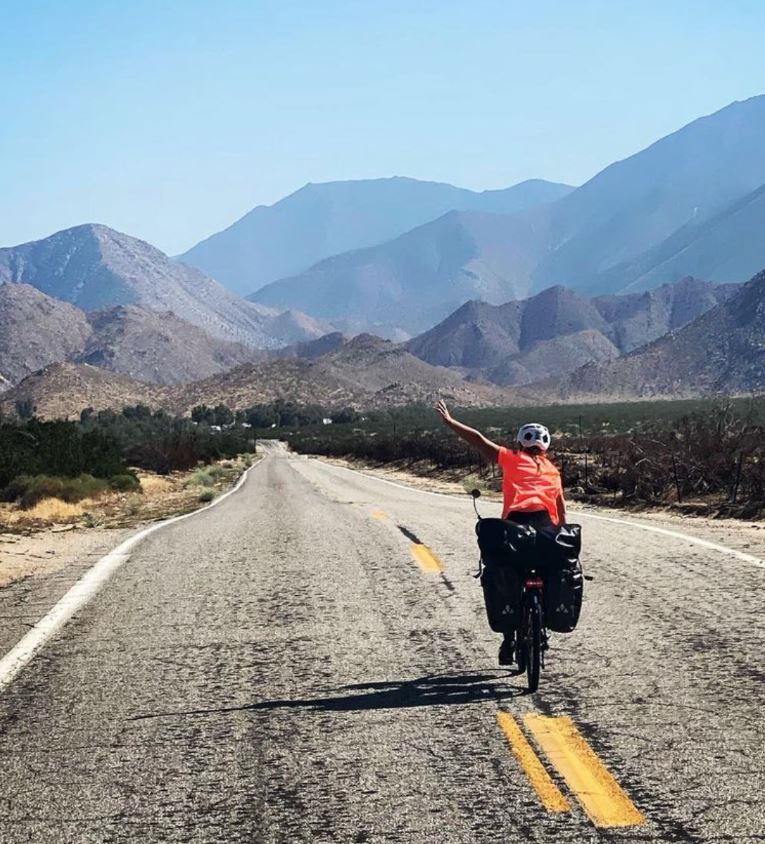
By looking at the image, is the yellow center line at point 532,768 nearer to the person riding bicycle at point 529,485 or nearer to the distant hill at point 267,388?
the person riding bicycle at point 529,485

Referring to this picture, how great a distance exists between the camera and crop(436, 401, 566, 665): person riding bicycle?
23.4 ft

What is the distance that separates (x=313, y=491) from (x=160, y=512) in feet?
21.8

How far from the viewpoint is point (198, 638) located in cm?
830

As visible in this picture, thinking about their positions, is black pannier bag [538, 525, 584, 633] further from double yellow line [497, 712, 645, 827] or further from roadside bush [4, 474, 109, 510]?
roadside bush [4, 474, 109, 510]

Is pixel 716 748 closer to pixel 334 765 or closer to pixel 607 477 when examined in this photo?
pixel 334 765

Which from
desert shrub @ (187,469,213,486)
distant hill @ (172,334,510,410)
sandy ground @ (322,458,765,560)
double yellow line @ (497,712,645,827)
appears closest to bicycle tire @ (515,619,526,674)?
double yellow line @ (497,712,645,827)

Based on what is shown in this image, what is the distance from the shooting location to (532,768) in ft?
17.0

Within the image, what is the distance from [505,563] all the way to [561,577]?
33 cm

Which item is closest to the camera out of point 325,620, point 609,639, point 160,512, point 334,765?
point 334,765

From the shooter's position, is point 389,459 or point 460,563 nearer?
point 460,563

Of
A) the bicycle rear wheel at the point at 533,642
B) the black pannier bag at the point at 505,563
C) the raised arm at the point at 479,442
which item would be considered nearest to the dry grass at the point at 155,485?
the raised arm at the point at 479,442

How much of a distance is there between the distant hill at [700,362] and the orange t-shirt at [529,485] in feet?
468

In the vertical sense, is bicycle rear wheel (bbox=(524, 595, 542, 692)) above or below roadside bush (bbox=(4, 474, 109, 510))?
above

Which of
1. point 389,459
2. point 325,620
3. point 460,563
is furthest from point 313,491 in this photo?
point 389,459
